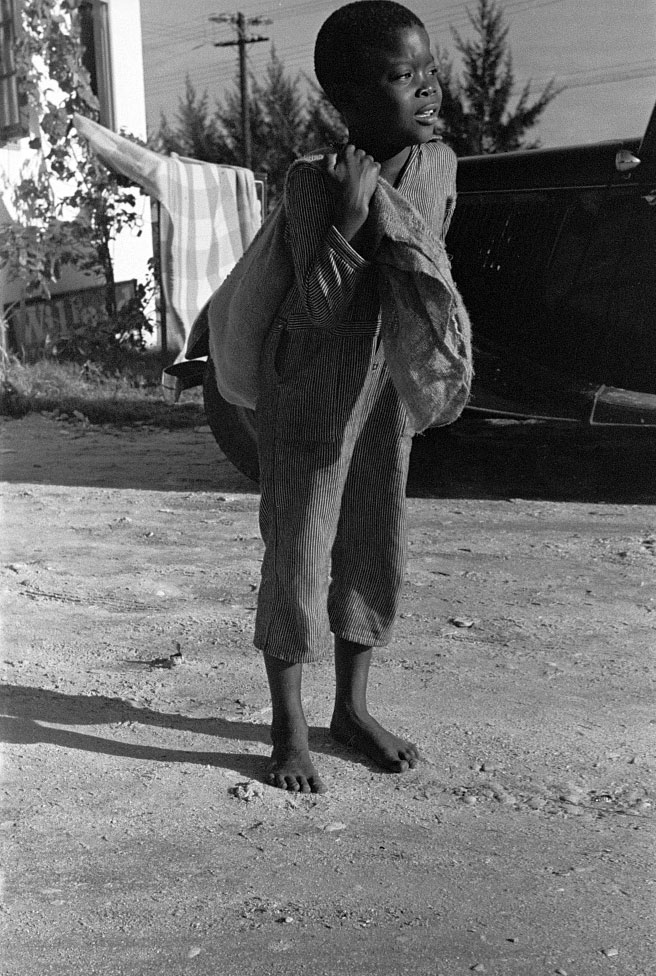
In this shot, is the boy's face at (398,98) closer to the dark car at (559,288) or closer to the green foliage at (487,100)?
the dark car at (559,288)

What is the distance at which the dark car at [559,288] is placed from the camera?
16.2 feet

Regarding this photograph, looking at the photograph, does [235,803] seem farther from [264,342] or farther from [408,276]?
[408,276]

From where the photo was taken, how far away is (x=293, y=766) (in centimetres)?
245

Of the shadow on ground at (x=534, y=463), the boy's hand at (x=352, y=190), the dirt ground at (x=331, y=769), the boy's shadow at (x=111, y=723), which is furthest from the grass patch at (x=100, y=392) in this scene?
the boy's hand at (x=352, y=190)

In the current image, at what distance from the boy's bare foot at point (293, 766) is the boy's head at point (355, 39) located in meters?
1.31

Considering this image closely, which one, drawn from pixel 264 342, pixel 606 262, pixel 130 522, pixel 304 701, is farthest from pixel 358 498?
pixel 606 262

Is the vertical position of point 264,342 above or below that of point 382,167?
below

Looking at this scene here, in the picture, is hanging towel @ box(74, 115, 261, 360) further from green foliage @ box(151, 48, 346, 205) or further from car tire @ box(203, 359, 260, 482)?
green foliage @ box(151, 48, 346, 205)

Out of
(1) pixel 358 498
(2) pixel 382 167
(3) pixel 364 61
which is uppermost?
(3) pixel 364 61

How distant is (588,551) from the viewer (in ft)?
14.4

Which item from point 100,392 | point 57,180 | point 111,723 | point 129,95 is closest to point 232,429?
point 111,723

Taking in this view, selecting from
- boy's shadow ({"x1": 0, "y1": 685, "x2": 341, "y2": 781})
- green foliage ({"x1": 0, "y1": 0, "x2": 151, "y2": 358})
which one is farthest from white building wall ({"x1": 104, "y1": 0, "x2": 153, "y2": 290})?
boy's shadow ({"x1": 0, "y1": 685, "x2": 341, "y2": 781})

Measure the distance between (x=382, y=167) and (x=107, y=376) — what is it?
7092mm

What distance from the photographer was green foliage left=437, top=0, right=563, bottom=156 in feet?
53.1
